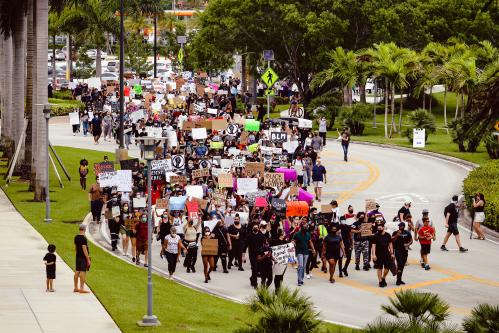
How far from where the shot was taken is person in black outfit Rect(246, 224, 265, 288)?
28.6 meters

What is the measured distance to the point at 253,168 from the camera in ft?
126

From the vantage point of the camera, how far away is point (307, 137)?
55094 millimetres

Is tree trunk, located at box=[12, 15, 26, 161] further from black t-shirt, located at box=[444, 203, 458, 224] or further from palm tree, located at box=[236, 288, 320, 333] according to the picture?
palm tree, located at box=[236, 288, 320, 333]

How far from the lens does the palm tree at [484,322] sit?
14648 mm

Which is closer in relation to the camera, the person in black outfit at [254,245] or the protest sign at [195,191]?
the person in black outfit at [254,245]

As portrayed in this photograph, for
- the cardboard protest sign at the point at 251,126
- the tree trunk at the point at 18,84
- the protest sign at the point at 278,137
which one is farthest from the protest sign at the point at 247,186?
the tree trunk at the point at 18,84

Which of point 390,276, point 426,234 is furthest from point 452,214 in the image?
point 390,276

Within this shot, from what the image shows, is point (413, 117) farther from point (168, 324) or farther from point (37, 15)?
point (168, 324)

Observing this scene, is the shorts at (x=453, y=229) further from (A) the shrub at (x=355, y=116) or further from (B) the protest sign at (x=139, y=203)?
(A) the shrub at (x=355, y=116)

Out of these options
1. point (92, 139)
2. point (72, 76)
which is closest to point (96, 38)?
point (72, 76)

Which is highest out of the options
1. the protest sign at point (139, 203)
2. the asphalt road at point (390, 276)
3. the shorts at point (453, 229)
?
the protest sign at point (139, 203)

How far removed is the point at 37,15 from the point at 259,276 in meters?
16.6

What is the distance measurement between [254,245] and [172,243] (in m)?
2.05

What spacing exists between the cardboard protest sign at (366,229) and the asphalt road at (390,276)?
1.00 m
